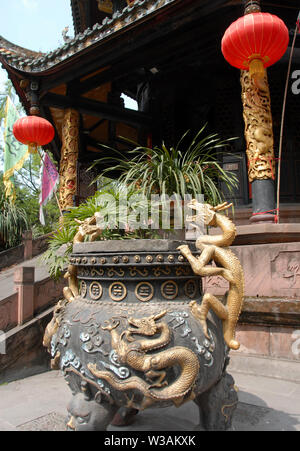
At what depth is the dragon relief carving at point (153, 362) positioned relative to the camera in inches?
63.3

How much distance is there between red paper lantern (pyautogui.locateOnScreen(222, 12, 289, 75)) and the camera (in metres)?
3.89

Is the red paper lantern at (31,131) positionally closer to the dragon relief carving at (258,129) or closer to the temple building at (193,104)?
the temple building at (193,104)

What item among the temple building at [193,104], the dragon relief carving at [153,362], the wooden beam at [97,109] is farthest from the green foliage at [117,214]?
the wooden beam at [97,109]

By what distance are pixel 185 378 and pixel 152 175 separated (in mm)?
1538

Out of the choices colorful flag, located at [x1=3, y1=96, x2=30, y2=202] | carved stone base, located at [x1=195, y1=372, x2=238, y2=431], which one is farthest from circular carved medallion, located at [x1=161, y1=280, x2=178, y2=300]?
colorful flag, located at [x1=3, y1=96, x2=30, y2=202]


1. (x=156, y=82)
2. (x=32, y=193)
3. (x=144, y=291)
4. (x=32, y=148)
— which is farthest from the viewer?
(x=32, y=193)

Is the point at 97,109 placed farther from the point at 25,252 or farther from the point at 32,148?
the point at 25,252

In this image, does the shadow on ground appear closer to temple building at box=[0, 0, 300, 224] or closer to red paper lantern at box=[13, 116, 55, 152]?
temple building at box=[0, 0, 300, 224]

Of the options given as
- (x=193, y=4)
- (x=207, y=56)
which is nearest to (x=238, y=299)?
(x=193, y=4)

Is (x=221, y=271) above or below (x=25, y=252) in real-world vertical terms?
above

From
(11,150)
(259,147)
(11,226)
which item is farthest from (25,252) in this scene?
(259,147)

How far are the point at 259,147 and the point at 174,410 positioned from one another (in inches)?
138

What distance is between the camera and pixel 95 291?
1934 mm

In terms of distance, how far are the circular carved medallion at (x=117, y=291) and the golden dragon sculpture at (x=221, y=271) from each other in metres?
0.37
